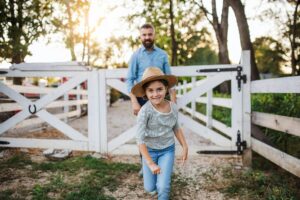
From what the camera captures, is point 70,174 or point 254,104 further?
point 254,104

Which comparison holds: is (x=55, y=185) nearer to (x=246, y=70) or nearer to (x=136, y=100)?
(x=136, y=100)

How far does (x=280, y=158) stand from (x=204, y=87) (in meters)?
1.50

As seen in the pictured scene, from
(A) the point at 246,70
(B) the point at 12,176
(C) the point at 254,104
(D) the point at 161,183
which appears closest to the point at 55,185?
(B) the point at 12,176

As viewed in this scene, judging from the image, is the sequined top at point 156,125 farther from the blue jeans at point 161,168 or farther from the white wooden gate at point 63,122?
the white wooden gate at point 63,122

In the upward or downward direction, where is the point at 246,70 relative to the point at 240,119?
upward

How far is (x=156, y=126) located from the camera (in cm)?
315

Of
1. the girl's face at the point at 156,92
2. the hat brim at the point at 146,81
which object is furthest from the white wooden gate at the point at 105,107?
the girl's face at the point at 156,92

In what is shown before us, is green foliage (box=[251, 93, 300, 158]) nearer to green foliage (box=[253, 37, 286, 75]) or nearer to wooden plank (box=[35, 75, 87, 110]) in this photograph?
wooden plank (box=[35, 75, 87, 110])

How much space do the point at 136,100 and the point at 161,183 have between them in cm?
152

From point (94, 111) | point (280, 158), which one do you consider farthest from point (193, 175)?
point (94, 111)

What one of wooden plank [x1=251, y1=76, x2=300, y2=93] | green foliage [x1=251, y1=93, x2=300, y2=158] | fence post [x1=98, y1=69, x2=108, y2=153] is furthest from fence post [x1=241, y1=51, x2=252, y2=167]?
fence post [x1=98, y1=69, x2=108, y2=153]

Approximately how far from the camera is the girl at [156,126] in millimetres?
3053

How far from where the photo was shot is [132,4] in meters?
17.4

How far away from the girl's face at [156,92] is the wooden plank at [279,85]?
4.54ft
